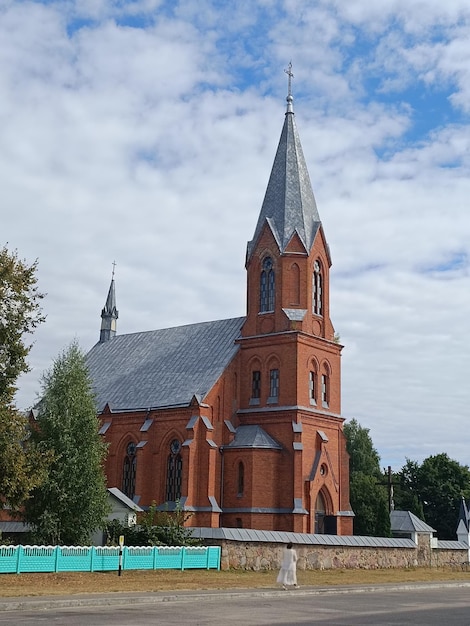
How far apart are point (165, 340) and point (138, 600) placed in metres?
38.4

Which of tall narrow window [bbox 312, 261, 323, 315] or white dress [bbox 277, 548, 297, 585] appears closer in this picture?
white dress [bbox 277, 548, 297, 585]

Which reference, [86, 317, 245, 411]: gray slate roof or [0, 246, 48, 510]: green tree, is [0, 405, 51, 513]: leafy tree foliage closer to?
[0, 246, 48, 510]: green tree

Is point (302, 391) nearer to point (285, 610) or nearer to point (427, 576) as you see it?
→ point (427, 576)

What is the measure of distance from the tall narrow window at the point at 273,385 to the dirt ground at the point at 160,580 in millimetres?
14329

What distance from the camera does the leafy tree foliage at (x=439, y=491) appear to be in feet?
274

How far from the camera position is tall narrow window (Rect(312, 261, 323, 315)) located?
50750 millimetres

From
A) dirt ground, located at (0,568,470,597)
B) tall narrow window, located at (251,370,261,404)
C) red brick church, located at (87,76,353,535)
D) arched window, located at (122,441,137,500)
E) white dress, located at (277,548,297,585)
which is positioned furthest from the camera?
arched window, located at (122,441,137,500)

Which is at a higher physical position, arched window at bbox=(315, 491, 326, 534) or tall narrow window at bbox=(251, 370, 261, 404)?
tall narrow window at bbox=(251, 370, 261, 404)

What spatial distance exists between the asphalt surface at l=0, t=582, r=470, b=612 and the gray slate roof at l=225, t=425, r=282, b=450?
61.7 feet

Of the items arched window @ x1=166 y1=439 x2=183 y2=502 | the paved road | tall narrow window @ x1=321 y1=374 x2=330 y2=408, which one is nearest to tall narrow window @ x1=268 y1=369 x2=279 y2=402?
tall narrow window @ x1=321 y1=374 x2=330 y2=408

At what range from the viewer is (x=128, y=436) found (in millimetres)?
53406

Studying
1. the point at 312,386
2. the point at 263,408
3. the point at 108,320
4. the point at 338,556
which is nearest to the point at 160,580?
the point at 338,556

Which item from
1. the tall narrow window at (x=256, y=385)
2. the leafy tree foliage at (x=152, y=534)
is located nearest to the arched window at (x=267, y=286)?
the tall narrow window at (x=256, y=385)

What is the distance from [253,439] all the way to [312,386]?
5.37 metres
